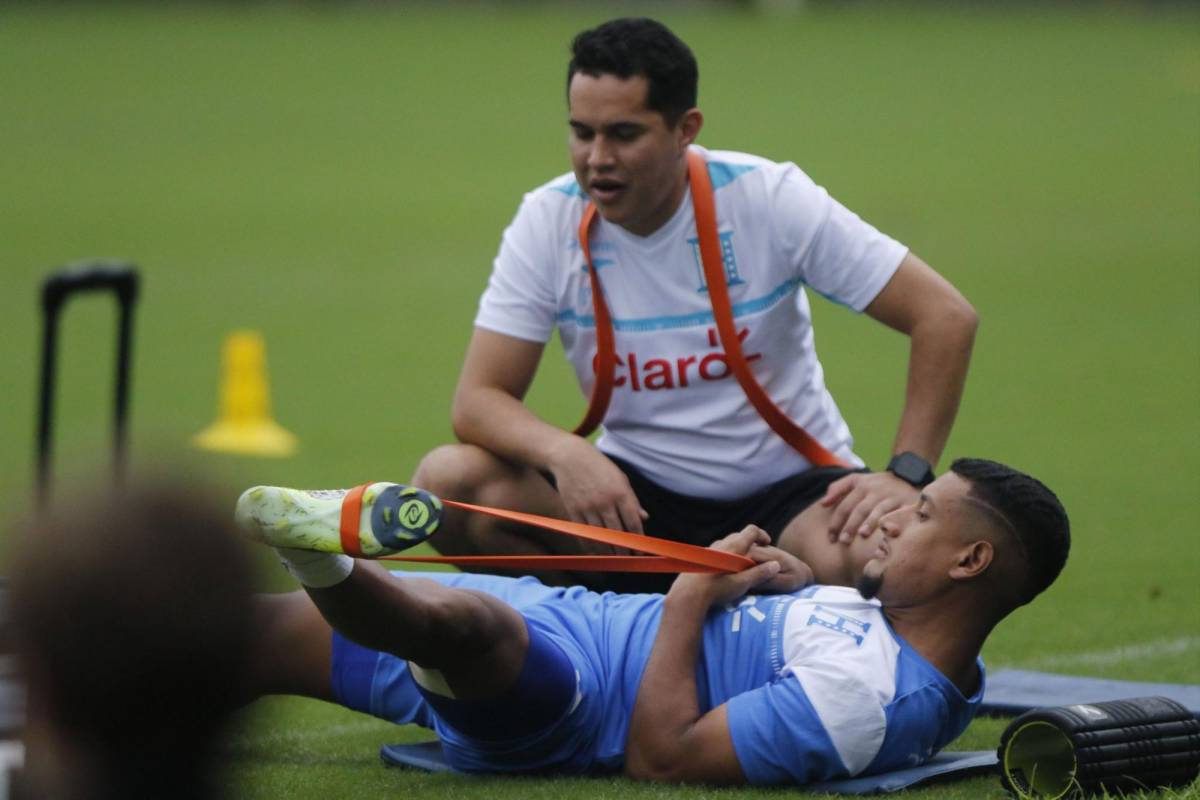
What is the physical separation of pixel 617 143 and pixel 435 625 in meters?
1.84

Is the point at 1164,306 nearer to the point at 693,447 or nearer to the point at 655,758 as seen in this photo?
the point at 693,447

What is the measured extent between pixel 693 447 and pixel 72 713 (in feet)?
11.6

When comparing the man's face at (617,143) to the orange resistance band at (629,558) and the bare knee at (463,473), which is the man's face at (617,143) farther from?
the orange resistance band at (629,558)

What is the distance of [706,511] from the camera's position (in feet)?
18.4

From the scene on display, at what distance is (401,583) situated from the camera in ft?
13.1

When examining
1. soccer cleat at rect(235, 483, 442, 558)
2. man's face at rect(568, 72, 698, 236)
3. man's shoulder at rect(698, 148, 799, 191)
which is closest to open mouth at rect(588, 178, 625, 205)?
man's face at rect(568, 72, 698, 236)

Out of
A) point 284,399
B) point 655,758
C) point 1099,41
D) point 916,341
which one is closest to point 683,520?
point 916,341

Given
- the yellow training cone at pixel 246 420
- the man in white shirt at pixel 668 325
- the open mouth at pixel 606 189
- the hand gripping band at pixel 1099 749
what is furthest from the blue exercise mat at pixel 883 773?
A: the yellow training cone at pixel 246 420

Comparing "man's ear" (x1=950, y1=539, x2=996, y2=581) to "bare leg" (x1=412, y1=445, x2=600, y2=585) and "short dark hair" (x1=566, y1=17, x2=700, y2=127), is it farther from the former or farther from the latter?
"short dark hair" (x1=566, y1=17, x2=700, y2=127)

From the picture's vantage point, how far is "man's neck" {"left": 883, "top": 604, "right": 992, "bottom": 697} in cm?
426

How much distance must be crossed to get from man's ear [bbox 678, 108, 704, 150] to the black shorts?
92cm

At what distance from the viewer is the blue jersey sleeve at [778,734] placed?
4113mm

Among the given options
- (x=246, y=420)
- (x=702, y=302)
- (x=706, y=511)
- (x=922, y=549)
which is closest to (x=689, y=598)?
(x=922, y=549)

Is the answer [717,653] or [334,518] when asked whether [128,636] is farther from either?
[717,653]
